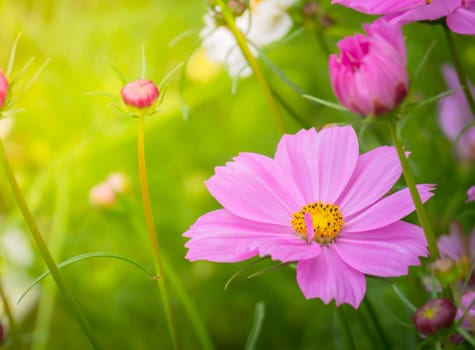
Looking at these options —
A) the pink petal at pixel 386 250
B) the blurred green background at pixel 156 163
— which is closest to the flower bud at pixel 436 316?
the pink petal at pixel 386 250

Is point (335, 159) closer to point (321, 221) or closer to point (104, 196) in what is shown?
point (321, 221)

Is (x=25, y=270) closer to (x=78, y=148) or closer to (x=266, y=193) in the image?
(x=78, y=148)

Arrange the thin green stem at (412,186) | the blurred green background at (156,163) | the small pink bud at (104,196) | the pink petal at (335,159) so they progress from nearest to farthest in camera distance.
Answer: the thin green stem at (412,186) → the pink petal at (335,159) → the small pink bud at (104,196) → the blurred green background at (156,163)

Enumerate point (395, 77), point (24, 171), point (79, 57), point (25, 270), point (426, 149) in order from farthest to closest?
point (79, 57), point (24, 171), point (25, 270), point (426, 149), point (395, 77)

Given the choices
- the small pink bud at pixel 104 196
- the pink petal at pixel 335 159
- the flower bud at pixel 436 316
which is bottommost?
the flower bud at pixel 436 316

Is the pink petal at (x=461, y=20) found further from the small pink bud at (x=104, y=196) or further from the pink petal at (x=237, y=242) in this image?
the small pink bud at (x=104, y=196)

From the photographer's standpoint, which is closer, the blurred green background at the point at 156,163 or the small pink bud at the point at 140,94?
the small pink bud at the point at 140,94

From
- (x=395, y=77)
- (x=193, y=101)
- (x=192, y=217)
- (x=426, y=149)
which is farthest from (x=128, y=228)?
(x=395, y=77)
